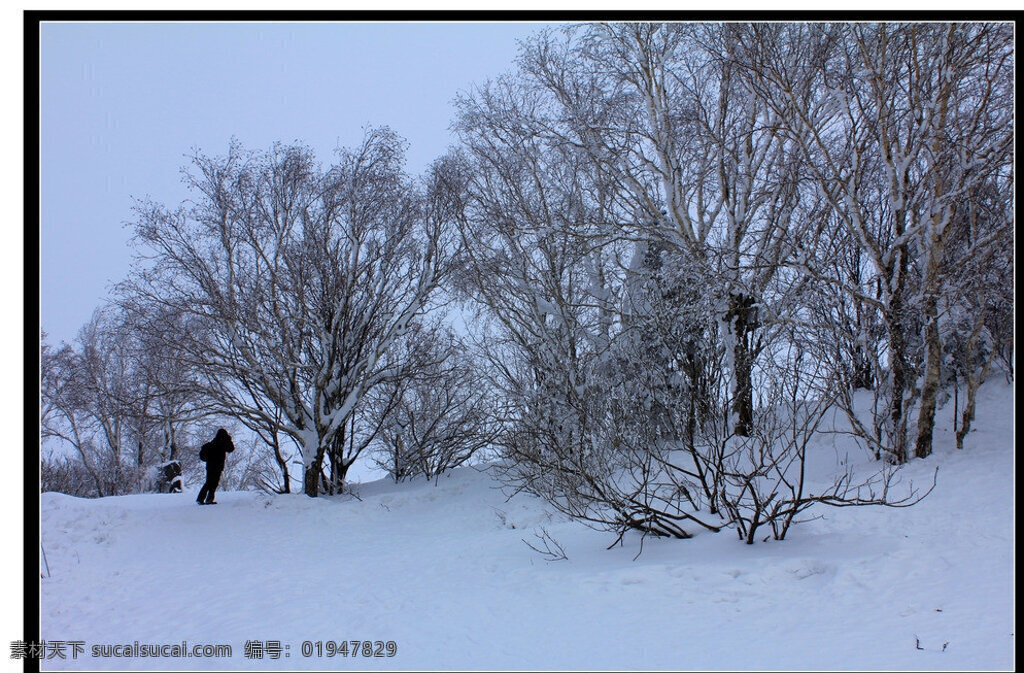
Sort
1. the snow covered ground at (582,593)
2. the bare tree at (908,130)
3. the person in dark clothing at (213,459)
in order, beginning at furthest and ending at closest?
the person in dark clothing at (213,459) → the bare tree at (908,130) → the snow covered ground at (582,593)

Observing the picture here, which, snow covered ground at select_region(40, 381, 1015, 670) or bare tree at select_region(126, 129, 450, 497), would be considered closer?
snow covered ground at select_region(40, 381, 1015, 670)

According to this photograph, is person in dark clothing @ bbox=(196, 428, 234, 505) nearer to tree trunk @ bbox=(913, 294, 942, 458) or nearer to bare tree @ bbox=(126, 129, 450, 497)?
bare tree @ bbox=(126, 129, 450, 497)

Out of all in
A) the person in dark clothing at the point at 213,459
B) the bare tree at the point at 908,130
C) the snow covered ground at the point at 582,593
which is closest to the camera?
the snow covered ground at the point at 582,593

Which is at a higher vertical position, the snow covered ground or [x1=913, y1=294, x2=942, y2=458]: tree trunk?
[x1=913, y1=294, x2=942, y2=458]: tree trunk


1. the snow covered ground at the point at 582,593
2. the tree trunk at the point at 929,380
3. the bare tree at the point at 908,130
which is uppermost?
the bare tree at the point at 908,130

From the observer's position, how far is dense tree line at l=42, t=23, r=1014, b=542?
31.2ft

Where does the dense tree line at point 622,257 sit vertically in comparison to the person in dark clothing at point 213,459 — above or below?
above

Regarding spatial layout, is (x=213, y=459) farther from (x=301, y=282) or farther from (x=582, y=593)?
(x=582, y=593)

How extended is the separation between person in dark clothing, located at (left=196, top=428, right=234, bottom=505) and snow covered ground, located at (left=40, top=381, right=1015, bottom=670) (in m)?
2.26

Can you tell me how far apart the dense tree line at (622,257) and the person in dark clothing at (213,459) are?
0.82m

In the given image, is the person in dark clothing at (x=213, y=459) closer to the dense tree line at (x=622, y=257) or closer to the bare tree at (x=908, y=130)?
the dense tree line at (x=622, y=257)

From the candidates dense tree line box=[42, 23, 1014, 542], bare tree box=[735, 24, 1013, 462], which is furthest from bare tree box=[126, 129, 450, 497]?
bare tree box=[735, 24, 1013, 462]

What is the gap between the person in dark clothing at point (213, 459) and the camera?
1140cm

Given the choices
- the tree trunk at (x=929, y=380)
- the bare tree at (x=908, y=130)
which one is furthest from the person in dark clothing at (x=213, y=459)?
the tree trunk at (x=929, y=380)
